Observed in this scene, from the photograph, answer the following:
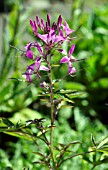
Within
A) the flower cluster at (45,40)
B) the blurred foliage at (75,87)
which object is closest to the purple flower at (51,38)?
the flower cluster at (45,40)

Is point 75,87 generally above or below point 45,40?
below

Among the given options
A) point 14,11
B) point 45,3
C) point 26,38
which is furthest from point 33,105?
point 45,3

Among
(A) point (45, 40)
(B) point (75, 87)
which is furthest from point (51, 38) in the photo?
(B) point (75, 87)

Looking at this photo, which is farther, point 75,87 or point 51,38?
point 75,87

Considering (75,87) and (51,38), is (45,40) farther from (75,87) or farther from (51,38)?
(75,87)

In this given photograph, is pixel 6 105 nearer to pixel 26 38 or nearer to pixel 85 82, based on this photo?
pixel 85 82

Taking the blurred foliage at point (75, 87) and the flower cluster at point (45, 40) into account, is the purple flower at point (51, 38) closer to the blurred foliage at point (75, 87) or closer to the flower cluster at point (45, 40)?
the flower cluster at point (45, 40)

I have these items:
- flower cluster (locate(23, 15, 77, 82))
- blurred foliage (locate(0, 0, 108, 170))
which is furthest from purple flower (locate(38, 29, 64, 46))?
blurred foliage (locate(0, 0, 108, 170))

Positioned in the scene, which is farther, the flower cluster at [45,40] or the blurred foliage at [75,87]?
the blurred foliage at [75,87]

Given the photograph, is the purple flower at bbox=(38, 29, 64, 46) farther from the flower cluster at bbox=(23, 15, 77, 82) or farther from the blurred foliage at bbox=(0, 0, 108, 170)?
the blurred foliage at bbox=(0, 0, 108, 170)

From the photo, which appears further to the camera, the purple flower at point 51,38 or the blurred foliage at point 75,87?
the blurred foliage at point 75,87

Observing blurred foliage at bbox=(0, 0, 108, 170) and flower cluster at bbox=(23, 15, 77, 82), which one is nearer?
flower cluster at bbox=(23, 15, 77, 82)
